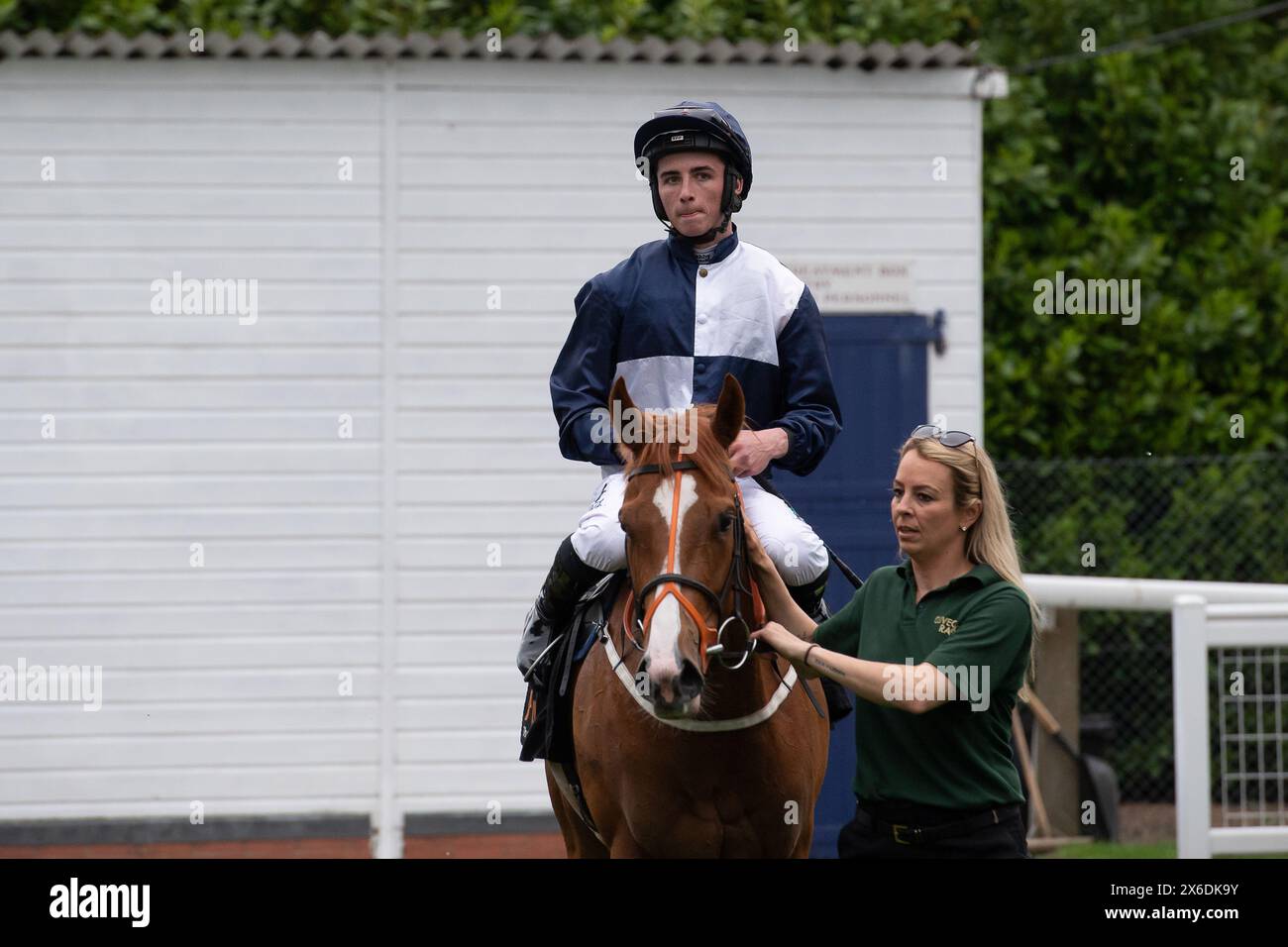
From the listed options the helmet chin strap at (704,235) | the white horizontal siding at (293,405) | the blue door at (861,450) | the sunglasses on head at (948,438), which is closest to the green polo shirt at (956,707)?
the sunglasses on head at (948,438)

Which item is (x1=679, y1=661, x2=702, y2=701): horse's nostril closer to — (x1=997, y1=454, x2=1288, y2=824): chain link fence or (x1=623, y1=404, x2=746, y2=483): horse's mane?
(x1=623, y1=404, x2=746, y2=483): horse's mane

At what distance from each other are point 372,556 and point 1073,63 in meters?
6.13

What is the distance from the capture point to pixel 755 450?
4445mm

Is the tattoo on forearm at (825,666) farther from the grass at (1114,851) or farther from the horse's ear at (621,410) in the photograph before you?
the grass at (1114,851)

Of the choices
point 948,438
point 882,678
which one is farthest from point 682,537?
point 948,438

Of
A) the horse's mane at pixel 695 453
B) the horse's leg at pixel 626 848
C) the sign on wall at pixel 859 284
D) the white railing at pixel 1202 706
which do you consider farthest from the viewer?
the sign on wall at pixel 859 284

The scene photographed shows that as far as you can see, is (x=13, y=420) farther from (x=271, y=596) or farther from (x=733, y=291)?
(x=733, y=291)

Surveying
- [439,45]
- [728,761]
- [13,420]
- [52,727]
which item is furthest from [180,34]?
[728,761]

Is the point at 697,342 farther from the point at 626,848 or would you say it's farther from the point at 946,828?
the point at 946,828

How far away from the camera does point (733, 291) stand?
4902mm

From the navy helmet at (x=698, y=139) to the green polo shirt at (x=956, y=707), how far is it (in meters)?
1.55

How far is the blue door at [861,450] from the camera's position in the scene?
8750 millimetres

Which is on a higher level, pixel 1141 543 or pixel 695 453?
pixel 695 453

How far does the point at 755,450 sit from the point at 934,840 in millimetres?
1172
